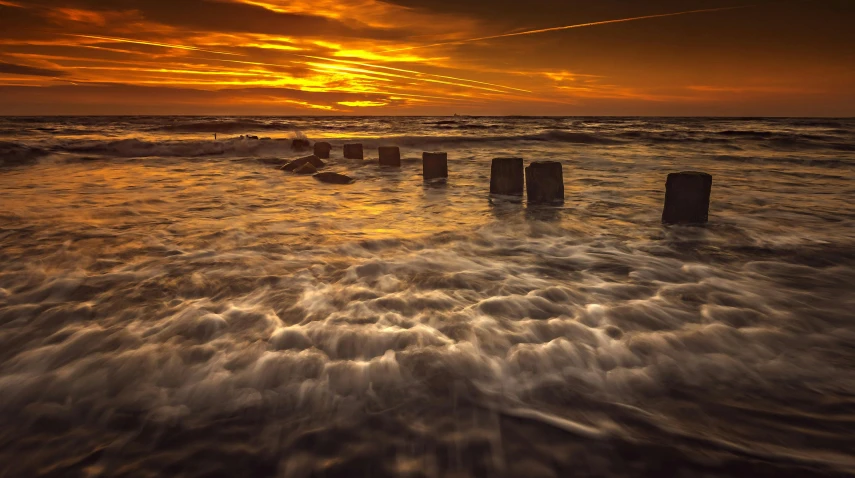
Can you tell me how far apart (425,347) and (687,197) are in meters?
4.53

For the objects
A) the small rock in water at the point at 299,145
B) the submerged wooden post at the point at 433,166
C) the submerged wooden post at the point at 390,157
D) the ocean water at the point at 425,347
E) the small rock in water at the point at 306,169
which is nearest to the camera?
the ocean water at the point at 425,347

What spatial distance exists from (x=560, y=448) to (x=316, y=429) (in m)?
1.07

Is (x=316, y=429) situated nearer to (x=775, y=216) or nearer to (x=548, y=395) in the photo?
(x=548, y=395)

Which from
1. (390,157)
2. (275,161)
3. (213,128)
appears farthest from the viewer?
(213,128)

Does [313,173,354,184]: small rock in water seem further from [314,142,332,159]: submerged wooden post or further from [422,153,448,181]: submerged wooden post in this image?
[314,142,332,159]: submerged wooden post

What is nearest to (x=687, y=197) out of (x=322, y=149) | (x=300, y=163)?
(x=300, y=163)

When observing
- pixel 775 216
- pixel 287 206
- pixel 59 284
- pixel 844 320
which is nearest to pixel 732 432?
pixel 844 320

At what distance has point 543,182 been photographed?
7160mm

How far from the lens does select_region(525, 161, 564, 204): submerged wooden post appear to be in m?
7.11

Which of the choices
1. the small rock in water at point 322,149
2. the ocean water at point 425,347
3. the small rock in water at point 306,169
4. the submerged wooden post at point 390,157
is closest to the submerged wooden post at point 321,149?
the small rock in water at point 322,149

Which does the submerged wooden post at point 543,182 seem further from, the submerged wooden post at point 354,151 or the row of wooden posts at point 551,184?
the submerged wooden post at point 354,151

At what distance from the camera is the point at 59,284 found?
12.4ft

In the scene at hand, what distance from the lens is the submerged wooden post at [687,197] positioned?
5.51 meters

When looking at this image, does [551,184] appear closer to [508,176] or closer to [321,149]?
[508,176]
